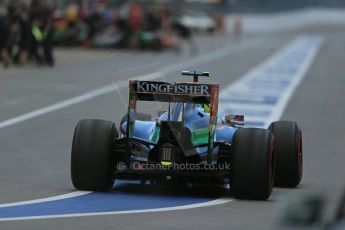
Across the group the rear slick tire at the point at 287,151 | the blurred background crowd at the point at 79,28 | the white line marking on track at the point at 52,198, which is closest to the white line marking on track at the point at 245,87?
the white line marking on track at the point at 52,198

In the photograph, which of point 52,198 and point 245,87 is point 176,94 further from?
point 245,87

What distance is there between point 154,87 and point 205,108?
2.07 ft

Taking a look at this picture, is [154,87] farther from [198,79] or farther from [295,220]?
[295,220]

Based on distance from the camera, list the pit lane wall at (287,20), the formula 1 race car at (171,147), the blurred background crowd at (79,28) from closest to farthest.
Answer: the formula 1 race car at (171,147), the blurred background crowd at (79,28), the pit lane wall at (287,20)

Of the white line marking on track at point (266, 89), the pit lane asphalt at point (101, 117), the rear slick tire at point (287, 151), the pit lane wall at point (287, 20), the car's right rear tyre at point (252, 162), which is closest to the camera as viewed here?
the pit lane asphalt at point (101, 117)

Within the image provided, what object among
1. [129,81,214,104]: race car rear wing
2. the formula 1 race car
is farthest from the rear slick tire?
[129,81,214,104]: race car rear wing

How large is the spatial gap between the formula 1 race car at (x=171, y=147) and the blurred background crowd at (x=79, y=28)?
22.1 metres

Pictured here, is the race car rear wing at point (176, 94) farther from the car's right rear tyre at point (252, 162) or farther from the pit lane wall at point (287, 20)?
the pit lane wall at point (287, 20)

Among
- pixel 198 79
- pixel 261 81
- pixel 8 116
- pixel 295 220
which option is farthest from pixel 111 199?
pixel 261 81

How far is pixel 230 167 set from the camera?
10109 mm

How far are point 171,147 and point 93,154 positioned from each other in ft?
2.32

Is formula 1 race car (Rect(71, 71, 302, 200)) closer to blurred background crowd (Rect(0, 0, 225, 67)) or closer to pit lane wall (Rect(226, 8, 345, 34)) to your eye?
blurred background crowd (Rect(0, 0, 225, 67))

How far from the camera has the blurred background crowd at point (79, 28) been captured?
33875 mm

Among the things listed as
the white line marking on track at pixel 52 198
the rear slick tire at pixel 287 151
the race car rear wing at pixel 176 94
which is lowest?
the white line marking on track at pixel 52 198
